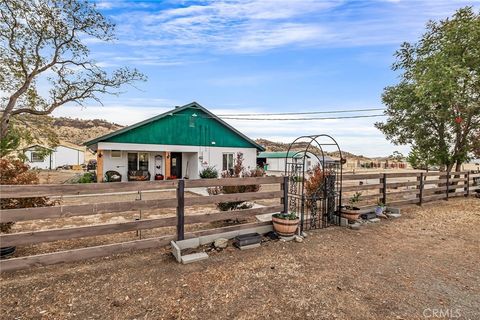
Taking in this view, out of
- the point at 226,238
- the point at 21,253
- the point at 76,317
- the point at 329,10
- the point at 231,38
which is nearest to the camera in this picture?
the point at 76,317

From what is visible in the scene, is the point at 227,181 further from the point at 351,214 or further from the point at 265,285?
the point at 351,214

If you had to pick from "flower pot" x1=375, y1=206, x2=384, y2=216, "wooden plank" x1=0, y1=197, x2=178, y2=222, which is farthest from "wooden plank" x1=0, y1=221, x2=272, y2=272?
"flower pot" x1=375, y1=206, x2=384, y2=216

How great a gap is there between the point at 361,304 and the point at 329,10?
9.58 meters

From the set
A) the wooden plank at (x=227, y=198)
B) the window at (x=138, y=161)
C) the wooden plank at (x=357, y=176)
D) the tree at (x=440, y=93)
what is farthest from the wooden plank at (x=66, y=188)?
the window at (x=138, y=161)

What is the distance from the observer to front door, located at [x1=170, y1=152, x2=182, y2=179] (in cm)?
2009

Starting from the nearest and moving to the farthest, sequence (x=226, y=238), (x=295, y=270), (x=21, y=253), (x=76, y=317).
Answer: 1. (x=76, y=317)
2. (x=295, y=270)
3. (x=21, y=253)
4. (x=226, y=238)

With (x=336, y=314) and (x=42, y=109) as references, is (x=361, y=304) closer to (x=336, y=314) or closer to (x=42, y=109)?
(x=336, y=314)

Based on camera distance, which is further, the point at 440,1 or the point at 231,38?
the point at 231,38

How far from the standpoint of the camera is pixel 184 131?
18.5 m

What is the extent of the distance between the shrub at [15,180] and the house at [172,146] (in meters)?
11.3

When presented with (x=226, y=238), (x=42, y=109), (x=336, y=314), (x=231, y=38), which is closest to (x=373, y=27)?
(x=231, y=38)

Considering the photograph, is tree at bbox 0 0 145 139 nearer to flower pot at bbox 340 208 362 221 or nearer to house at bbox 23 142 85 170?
flower pot at bbox 340 208 362 221

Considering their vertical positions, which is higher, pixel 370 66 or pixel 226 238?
pixel 370 66

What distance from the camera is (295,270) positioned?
4215 mm
